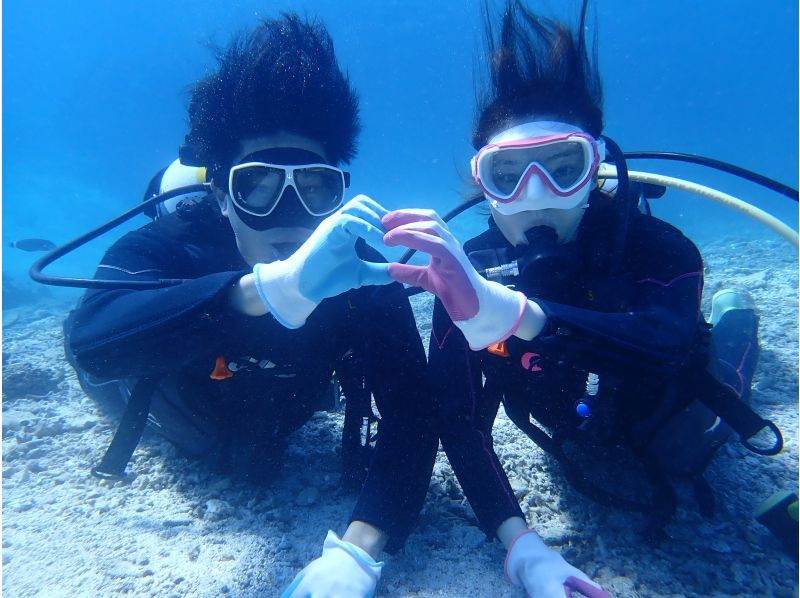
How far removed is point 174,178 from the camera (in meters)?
3.91

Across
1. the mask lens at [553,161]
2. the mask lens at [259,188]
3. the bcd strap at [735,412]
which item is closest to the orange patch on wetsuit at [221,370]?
the mask lens at [259,188]

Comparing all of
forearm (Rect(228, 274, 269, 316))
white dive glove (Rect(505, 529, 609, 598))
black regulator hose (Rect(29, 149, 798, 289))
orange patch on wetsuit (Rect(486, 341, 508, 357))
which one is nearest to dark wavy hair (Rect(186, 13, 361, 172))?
black regulator hose (Rect(29, 149, 798, 289))

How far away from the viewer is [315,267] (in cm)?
172

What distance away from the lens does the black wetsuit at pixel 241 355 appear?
1838 millimetres

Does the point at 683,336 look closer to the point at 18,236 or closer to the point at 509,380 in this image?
the point at 509,380

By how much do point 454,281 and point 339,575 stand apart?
55.5 inches

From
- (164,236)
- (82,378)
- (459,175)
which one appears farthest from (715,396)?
(82,378)

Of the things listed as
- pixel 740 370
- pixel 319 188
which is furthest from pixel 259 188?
pixel 740 370

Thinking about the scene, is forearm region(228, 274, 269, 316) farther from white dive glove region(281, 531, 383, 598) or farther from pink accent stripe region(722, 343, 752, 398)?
pink accent stripe region(722, 343, 752, 398)

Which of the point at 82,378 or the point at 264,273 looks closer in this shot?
the point at 264,273

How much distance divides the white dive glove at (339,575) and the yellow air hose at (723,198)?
8.01 ft

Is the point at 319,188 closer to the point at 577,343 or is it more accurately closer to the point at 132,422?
the point at 577,343

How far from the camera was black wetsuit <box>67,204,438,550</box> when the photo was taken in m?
1.84

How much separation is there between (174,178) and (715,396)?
4622mm
